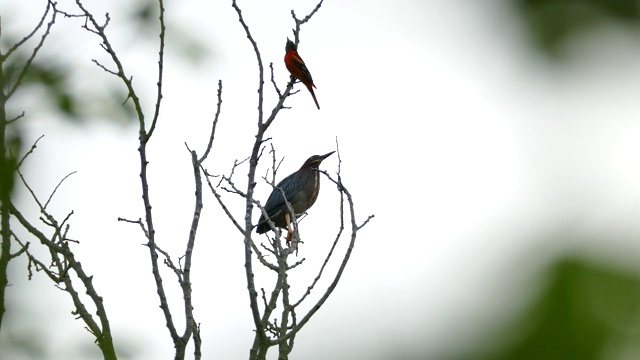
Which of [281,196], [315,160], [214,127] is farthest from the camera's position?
[315,160]

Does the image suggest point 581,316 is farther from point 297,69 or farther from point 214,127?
point 297,69

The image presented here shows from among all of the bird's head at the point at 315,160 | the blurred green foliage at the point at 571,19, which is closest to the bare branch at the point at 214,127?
the blurred green foliage at the point at 571,19

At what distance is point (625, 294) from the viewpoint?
442 millimetres

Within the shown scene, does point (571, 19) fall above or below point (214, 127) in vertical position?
below

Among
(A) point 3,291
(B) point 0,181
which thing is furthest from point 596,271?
(A) point 3,291

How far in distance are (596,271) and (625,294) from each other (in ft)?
0.07

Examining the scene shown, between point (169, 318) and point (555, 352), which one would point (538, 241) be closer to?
point (555, 352)

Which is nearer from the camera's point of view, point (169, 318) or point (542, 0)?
point (542, 0)

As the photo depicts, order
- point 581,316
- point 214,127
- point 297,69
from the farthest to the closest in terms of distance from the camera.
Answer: point 297,69
point 214,127
point 581,316

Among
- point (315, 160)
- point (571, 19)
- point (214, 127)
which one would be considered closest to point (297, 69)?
point (315, 160)

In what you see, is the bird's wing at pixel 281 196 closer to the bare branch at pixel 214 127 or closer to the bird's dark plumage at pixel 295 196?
the bird's dark plumage at pixel 295 196

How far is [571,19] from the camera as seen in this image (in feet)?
1.62

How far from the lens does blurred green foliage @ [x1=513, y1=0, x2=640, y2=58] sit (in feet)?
1.61

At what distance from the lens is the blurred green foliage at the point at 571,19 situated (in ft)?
1.61
